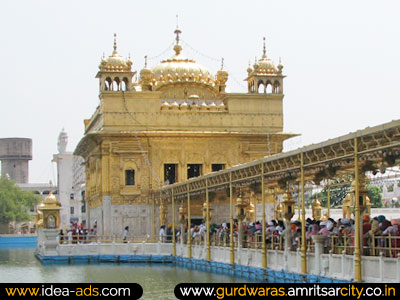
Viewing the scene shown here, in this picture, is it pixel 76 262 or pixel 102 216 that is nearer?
pixel 76 262

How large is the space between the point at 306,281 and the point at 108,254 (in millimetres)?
17629

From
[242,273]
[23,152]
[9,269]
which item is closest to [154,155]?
[9,269]

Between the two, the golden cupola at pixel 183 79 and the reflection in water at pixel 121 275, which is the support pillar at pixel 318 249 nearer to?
the reflection in water at pixel 121 275

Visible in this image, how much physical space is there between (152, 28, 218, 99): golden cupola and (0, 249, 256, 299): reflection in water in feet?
38.9

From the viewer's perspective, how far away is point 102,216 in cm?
4538

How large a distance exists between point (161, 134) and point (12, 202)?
5280cm

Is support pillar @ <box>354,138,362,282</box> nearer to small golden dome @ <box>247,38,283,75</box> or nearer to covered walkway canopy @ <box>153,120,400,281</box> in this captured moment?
covered walkway canopy @ <box>153,120,400,281</box>

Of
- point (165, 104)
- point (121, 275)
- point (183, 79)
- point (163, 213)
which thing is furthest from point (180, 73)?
point (121, 275)

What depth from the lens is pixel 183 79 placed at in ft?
154

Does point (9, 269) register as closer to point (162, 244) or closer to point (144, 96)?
point (162, 244)

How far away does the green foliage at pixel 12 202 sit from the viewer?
93.4m

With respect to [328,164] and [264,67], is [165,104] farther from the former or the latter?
[328,164]

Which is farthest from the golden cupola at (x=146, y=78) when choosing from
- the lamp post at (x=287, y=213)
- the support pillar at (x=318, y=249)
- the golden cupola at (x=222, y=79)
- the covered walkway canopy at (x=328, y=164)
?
the support pillar at (x=318, y=249)

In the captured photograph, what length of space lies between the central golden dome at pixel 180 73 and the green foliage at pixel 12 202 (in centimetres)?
4942
